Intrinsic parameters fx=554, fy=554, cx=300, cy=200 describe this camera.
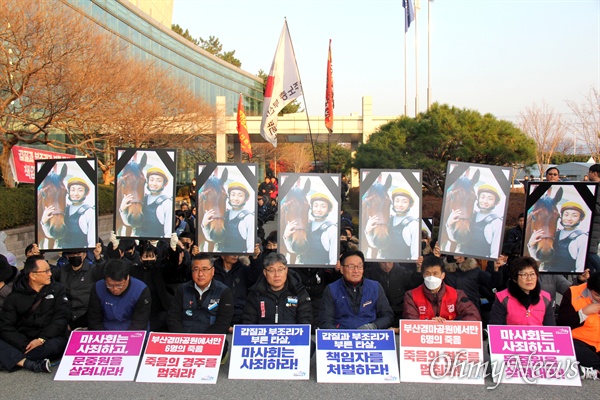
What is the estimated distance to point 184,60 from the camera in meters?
→ 42.3

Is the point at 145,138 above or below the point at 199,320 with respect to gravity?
above

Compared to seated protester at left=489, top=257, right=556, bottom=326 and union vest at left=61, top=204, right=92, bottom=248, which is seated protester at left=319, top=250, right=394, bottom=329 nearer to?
seated protester at left=489, top=257, right=556, bottom=326

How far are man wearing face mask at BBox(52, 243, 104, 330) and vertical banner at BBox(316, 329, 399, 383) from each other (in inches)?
127

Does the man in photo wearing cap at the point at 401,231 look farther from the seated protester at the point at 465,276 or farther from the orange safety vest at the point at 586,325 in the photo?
the orange safety vest at the point at 586,325

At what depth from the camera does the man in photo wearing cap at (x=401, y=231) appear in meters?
6.70

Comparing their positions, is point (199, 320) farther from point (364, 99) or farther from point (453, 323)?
point (364, 99)

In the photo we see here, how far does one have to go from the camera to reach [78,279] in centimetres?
711

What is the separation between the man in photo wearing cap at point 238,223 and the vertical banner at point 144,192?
545 millimetres

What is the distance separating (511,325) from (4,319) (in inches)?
200

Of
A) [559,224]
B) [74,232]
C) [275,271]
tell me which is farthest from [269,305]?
[559,224]

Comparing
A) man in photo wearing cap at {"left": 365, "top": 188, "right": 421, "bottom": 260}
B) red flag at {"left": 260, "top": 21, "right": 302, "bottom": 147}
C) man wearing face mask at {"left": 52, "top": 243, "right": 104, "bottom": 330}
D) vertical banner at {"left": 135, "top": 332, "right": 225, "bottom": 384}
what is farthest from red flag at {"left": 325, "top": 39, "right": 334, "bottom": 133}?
vertical banner at {"left": 135, "top": 332, "right": 225, "bottom": 384}

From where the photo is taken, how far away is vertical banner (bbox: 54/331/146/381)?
17.2 feet

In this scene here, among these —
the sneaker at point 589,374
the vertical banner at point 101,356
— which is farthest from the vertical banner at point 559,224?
the vertical banner at point 101,356

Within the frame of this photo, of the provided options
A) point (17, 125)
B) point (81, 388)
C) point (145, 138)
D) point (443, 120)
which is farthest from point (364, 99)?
point (81, 388)
